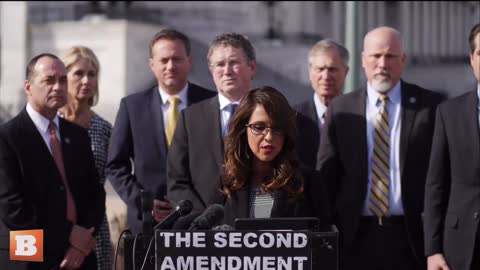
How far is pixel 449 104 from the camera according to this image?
6785 millimetres

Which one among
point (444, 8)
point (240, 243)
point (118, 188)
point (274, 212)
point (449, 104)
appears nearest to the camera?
point (240, 243)

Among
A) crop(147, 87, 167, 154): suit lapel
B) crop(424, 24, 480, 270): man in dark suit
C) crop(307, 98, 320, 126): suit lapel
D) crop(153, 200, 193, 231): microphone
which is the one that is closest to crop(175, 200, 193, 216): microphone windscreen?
crop(153, 200, 193, 231): microphone

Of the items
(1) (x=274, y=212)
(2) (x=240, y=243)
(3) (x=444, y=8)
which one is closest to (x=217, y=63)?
(1) (x=274, y=212)

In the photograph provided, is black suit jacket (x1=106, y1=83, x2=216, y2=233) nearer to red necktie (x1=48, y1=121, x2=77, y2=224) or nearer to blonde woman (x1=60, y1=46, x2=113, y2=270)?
blonde woman (x1=60, y1=46, x2=113, y2=270)

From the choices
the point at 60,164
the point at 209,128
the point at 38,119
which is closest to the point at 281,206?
the point at 209,128

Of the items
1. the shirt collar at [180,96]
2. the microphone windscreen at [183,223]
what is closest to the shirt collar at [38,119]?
the shirt collar at [180,96]

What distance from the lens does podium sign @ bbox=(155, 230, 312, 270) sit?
4898 millimetres

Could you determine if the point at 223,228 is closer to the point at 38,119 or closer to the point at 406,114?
the point at 406,114

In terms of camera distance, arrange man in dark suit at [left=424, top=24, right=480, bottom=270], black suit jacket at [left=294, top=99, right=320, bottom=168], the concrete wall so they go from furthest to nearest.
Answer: the concrete wall, black suit jacket at [left=294, top=99, right=320, bottom=168], man in dark suit at [left=424, top=24, right=480, bottom=270]

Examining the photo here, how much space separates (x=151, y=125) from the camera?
26.0 feet

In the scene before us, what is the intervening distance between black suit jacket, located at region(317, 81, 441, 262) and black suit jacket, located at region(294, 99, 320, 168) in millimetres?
213

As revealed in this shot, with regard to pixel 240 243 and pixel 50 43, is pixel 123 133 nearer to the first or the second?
pixel 240 243

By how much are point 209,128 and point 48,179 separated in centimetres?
108

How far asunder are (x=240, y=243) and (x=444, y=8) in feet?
143
